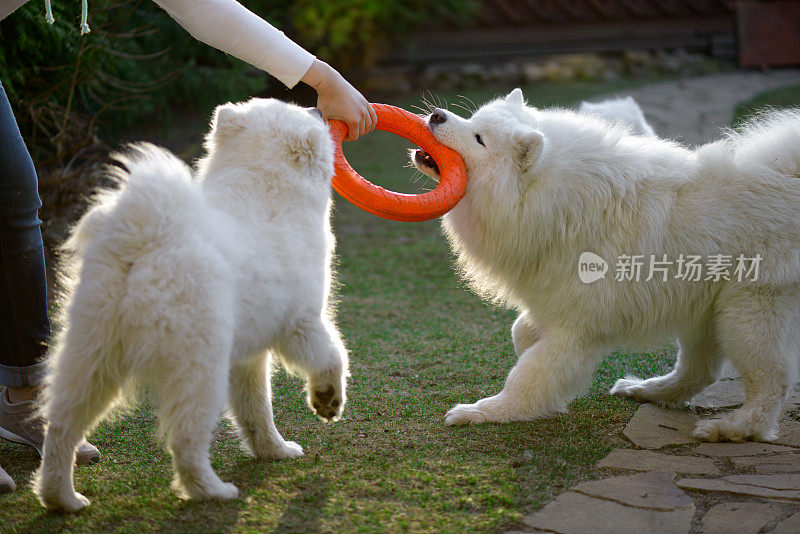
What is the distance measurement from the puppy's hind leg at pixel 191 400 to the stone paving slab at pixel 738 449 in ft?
6.50

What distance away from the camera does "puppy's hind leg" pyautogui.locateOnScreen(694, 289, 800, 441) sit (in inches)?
128

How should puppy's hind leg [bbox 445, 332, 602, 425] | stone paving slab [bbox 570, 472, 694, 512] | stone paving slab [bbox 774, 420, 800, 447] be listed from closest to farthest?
stone paving slab [bbox 570, 472, 694, 512] → stone paving slab [bbox 774, 420, 800, 447] → puppy's hind leg [bbox 445, 332, 602, 425]

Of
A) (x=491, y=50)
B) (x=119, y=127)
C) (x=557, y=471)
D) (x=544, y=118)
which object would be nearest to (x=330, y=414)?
(x=557, y=471)

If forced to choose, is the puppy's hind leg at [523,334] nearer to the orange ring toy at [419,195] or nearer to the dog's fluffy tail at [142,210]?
the orange ring toy at [419,195]

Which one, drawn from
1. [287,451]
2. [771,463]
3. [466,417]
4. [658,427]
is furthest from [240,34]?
[771,463]

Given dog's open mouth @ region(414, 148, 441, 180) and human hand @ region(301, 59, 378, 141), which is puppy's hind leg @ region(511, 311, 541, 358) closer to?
dog's open mouth @ region(414, 148, 441, 180)

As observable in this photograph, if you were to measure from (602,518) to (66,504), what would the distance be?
69.6 inches

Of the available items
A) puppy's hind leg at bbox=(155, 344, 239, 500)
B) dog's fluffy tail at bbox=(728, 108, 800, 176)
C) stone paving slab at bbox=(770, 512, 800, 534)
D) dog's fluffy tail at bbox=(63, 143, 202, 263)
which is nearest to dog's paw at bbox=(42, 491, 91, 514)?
puppy's hind leg at bbox=(155, 344, 239, 500)

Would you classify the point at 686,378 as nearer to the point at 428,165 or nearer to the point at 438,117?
the point at 428,165

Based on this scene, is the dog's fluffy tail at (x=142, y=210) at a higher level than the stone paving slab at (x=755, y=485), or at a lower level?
lower

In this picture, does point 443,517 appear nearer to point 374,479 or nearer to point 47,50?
point 374,479

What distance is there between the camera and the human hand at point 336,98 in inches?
123

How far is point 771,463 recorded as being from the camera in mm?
3008

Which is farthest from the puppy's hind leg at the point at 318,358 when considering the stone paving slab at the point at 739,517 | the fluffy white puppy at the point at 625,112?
the fluffy white puppy at the point at 625,112
